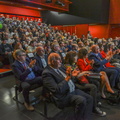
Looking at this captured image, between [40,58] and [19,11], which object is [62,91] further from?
[19,11]

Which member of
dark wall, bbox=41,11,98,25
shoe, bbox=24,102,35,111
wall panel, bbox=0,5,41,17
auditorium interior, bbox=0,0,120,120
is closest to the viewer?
shoe, bbox=24,102,35,111

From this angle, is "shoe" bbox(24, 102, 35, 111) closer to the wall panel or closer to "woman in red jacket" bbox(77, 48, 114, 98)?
"woman in red jacket" bbox(77, 48, 114, 98)

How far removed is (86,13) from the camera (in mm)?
9672

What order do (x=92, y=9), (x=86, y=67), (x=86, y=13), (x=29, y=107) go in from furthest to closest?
(x=86, y=13) → (x=92, y=9) → (x=86, y=67) → (x=29, y=107)

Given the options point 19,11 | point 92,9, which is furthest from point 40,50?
point 19,11

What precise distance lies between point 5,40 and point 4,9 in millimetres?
7854

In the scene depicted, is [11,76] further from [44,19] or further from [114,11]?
[44,19]

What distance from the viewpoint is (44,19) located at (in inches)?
508

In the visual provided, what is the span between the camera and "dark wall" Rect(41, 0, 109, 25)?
916cm

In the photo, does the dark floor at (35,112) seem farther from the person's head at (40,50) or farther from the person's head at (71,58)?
the person's head at (40,50)

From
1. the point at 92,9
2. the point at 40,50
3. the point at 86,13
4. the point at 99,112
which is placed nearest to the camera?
the point at 99,112

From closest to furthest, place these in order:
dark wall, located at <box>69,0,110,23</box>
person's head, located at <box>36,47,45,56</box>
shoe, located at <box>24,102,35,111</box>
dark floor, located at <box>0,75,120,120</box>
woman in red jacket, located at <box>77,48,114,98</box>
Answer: dark floor, located at <box>0,75,120,120</box>, shoe, located at <box>24,102,35,111</box>, woman in red jacket, located at <box>77,48,114,98</box>, person's head, located at <box>36,47,45,56</box>, dark wall, located at <box>69,0,110,23</box>

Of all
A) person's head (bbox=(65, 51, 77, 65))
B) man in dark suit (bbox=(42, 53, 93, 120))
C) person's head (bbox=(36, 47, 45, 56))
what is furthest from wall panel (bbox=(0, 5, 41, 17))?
man in dark suit (bbox=(42, 53, 93, 120))

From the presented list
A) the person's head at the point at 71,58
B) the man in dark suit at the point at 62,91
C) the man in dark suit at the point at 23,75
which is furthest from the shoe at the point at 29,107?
the person's head at the point at 71,58
